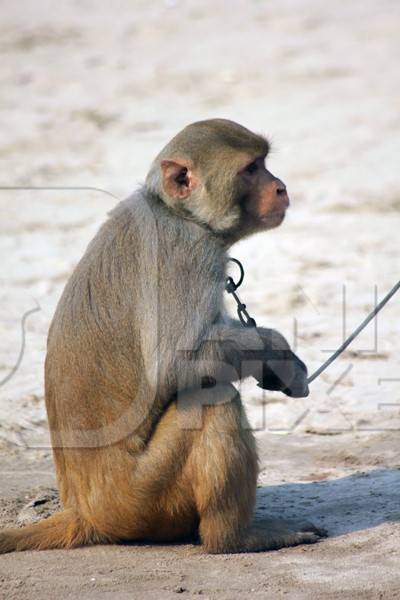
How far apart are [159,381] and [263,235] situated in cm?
573

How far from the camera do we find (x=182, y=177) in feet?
20.1

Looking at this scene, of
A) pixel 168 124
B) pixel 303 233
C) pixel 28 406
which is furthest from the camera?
pixel 168 124

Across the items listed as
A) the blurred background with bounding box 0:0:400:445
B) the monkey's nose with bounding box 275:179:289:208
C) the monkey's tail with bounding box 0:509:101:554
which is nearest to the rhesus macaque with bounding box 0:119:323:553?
the monkey's tail with bounding box 0:509:101:554

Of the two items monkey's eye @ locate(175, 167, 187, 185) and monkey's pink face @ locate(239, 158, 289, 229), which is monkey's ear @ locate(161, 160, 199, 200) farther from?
monkey's pink face @ locate(239, 158, 289, 229)

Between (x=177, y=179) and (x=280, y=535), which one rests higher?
(x=177, y=179)

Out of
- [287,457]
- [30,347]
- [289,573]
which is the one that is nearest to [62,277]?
[30,347]

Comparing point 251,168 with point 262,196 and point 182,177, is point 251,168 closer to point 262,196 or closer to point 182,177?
point 262,196

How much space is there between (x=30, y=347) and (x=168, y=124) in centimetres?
509

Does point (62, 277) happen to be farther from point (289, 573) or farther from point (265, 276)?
point (289, 573)

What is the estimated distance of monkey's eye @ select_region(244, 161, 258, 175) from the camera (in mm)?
6191

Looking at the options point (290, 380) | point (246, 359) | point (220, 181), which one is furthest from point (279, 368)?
point (220, 181)

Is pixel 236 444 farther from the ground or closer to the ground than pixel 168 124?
closer to the ground

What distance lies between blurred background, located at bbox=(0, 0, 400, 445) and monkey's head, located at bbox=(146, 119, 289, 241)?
150 centimetres

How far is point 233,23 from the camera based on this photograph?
1728 cm
